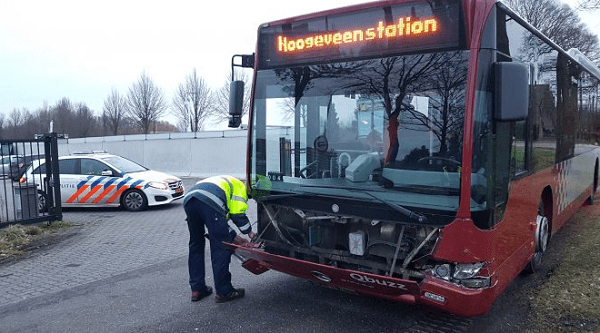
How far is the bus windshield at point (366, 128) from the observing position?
12.8 ft

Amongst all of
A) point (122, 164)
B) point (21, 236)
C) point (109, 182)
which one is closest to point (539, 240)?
point (21, 236)

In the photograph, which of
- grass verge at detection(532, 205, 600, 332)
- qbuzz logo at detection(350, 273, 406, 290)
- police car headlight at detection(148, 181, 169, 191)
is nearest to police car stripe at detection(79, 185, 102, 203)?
police car headlight at detection(148, 181, 169, 191)

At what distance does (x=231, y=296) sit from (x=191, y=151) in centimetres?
1897

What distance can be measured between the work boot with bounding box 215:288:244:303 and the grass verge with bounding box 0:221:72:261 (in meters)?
4.81

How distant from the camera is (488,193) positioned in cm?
384

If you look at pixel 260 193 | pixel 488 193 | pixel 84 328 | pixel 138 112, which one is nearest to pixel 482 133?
pixel 488 193

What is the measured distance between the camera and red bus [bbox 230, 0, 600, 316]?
3.77 meters

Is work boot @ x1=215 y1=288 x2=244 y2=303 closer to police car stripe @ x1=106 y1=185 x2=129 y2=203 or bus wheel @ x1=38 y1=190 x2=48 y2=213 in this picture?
bus wheel @ x1=38 y1=190 x2=48 y2=213

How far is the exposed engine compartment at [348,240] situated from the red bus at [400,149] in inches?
0.5

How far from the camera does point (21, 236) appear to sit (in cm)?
906

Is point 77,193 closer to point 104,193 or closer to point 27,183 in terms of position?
point 104,193

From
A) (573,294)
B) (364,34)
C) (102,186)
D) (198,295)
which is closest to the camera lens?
(364,34)

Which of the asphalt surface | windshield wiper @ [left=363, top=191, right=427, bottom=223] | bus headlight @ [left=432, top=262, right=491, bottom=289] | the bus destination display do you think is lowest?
the asphalt surface

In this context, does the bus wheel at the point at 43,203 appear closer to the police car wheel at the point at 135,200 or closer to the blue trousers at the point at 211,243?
the police car wheel at the point at 135,200
